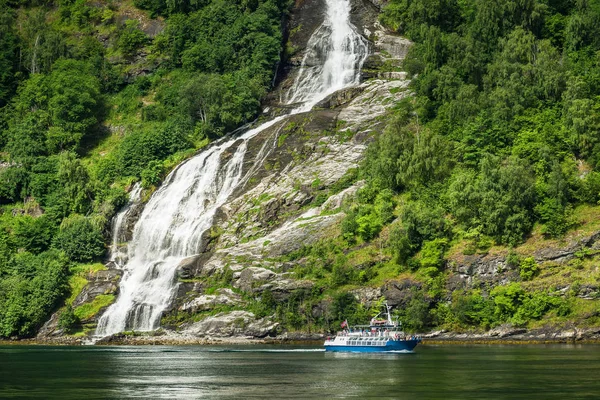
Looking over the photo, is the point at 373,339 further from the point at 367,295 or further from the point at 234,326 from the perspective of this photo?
the point at 234,326

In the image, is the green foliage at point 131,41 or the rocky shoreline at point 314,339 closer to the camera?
the rocky shoreline at point 314,339

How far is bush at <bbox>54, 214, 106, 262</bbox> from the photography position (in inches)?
4988

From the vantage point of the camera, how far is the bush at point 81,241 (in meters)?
127

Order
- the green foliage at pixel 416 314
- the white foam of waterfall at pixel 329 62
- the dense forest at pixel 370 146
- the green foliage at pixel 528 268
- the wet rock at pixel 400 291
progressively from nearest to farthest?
the green foliage at pixel 528 268 < the green foliage at pixel 416 314 < the wet rock at pixel 400 291 < the dense forest at pixel 370 146 < the white foam of waterfall at pixel 329 62

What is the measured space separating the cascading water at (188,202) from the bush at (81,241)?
4901 millimetres

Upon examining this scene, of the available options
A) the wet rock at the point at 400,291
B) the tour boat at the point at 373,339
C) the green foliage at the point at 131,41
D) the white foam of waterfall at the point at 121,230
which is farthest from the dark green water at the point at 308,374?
the green foliage at the point at 131,41

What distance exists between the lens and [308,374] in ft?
219

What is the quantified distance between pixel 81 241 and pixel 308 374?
227 feet

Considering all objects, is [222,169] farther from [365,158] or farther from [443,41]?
[443,41]

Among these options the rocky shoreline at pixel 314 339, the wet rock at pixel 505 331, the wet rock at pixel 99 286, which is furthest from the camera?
the wet rock at pixel 99 286

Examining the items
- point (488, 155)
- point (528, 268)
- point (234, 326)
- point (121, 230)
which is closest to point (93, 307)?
point (121, 230)

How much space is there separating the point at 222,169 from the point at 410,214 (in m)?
38.6

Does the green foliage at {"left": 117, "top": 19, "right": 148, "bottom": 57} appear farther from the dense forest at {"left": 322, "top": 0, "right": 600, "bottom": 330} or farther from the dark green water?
the dark green water

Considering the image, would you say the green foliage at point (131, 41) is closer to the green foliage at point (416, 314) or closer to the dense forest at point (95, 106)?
the dense forest at point (95, 106)
